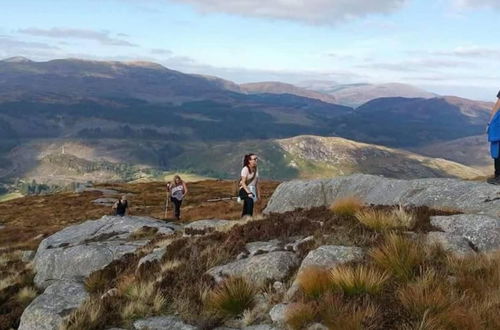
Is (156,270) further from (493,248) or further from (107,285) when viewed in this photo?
(493,248)

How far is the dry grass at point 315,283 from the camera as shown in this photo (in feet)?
26.9

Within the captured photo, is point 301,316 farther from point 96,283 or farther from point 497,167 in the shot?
point 497,167

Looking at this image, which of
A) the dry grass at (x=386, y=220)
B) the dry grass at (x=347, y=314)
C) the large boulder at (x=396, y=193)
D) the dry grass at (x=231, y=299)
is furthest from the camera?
the large boulder at (x=396, y=193)

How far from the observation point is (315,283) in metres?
8.29

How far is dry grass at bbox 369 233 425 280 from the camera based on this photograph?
873 cm

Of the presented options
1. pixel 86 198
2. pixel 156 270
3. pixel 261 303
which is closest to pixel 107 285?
pixel 156 270

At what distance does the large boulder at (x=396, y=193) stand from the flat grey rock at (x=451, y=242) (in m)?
3.37

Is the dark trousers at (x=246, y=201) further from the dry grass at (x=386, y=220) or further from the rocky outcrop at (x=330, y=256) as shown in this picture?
the rocky outcrop at (x=330, y=256)

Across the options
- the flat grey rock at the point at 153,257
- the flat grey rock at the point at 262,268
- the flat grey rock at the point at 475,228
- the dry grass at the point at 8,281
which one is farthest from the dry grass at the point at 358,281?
the dry grass at the point at 8,281

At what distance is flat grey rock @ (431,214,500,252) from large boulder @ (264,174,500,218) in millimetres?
2064

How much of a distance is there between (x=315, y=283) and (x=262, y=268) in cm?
218

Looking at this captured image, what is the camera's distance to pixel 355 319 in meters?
6.94

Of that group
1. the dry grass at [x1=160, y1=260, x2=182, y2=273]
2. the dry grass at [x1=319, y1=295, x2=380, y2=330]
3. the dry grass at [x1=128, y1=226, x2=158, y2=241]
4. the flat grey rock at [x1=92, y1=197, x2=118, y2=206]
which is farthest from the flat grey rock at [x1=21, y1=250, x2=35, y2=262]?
the flat grey rock at [x1=92, y1=197, x2=118, y2=206]

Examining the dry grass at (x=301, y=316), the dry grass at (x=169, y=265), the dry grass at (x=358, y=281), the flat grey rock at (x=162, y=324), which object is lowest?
the flat grey rock at (x=162, y=324)
